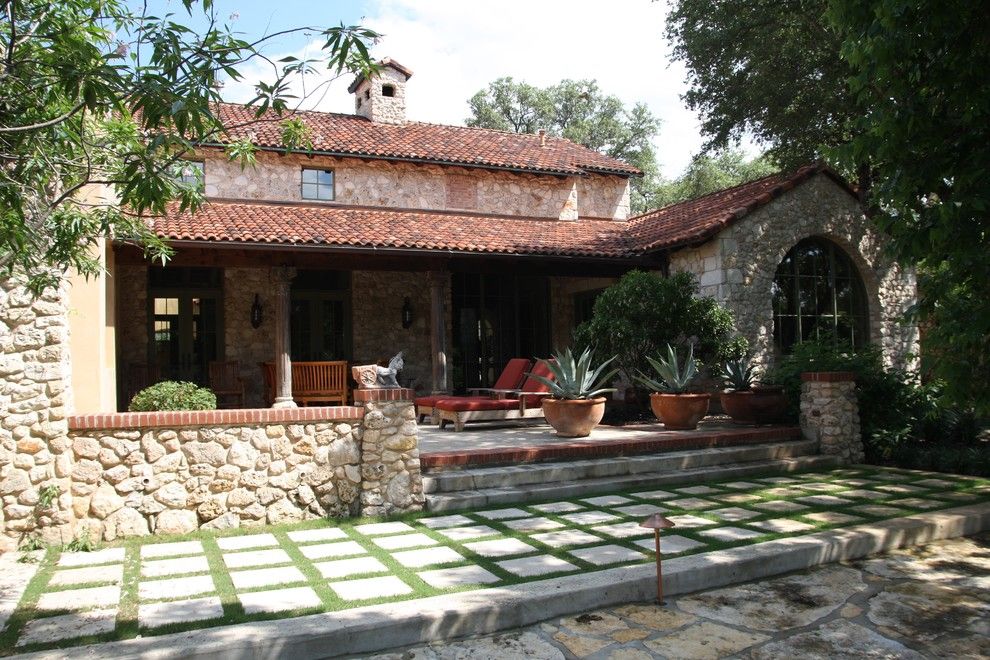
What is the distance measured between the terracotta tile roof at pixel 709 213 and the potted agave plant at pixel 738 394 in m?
2.28

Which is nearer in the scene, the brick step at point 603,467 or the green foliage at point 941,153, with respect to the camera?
the green foliage at point 941,153

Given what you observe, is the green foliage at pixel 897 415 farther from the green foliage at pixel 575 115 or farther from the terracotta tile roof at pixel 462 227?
the green foliage at pixel 575 115

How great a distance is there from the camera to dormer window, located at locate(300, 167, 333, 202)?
1314cm

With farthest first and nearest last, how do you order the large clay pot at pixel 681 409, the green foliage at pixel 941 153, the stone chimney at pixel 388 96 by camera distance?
the stone chimney at pixel 388 96 → the large clay pot at pixel 681 409 → the green foliage at pixel 941 153

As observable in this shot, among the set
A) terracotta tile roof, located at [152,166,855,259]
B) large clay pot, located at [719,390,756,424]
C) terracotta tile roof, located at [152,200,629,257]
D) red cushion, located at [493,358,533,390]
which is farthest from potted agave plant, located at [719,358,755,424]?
terracotta tile roof, located at [152,200,629,257]

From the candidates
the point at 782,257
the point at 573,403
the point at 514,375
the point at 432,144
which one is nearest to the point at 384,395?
the point at 573,403

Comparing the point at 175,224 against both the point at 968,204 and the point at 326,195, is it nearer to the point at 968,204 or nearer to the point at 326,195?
the point at 326,195

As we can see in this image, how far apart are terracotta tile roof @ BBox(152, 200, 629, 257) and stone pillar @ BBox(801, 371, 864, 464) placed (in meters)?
4.40

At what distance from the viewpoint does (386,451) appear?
599cm

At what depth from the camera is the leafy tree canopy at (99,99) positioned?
2.75 m

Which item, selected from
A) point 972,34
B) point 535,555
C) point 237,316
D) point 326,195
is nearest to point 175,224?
point 237,316

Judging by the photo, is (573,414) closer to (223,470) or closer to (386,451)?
(386,451)

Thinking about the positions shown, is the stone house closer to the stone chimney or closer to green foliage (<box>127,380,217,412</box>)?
the stone chimney

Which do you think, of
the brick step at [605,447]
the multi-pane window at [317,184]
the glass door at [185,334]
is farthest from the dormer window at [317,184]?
the brick step at [605,447]
